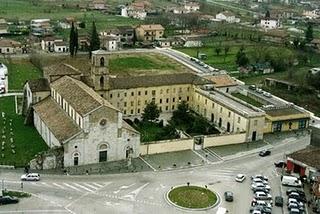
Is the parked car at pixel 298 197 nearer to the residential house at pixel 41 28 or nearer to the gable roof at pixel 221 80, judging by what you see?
the gable roof at pixel 221 80

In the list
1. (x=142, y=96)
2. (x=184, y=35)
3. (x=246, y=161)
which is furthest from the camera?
(x=184, y=35)

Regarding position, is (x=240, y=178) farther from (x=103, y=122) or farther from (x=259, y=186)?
(x=103, y=122)

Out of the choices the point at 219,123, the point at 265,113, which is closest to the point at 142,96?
the point at 219,123

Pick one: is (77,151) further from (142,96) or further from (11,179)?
(142,96)

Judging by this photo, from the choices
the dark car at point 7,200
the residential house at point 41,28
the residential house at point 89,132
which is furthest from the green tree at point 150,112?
the residential house at point 41,28

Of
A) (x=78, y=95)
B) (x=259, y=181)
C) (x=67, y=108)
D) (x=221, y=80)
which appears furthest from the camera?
(x=221, y=80)

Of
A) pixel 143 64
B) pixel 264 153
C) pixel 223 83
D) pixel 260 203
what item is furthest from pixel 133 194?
pixel 143 64

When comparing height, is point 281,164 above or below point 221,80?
below
